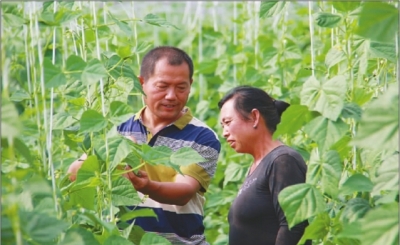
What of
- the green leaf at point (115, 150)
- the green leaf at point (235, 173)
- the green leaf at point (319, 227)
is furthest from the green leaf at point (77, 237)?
the green leaf at point (235, 173)

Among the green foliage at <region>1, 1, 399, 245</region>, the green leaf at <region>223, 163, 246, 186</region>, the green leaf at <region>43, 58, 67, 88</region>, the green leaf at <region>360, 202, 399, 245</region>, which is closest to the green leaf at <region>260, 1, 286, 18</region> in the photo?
the green foliage at <region>1, 1, 399, 245</region>

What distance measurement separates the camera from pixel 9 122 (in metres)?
1.39

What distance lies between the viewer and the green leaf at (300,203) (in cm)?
174

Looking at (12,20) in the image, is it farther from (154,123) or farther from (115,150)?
(154,123)

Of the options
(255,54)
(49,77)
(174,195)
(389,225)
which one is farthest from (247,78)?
(389,225)

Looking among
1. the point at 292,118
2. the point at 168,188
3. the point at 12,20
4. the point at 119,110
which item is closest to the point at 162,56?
the point at 168,188

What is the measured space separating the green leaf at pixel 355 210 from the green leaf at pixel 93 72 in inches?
25.0

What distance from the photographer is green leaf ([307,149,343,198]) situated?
5.75 ft

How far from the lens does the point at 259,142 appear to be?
271cm

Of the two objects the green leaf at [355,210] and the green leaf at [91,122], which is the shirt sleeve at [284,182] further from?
the green leaf at [91,122]

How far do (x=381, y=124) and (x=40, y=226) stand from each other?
67 cm

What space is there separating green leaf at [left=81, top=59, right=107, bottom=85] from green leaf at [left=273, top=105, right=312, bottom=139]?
42cm

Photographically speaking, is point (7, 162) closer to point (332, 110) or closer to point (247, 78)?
point (332, 110)

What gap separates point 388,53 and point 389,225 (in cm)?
60
